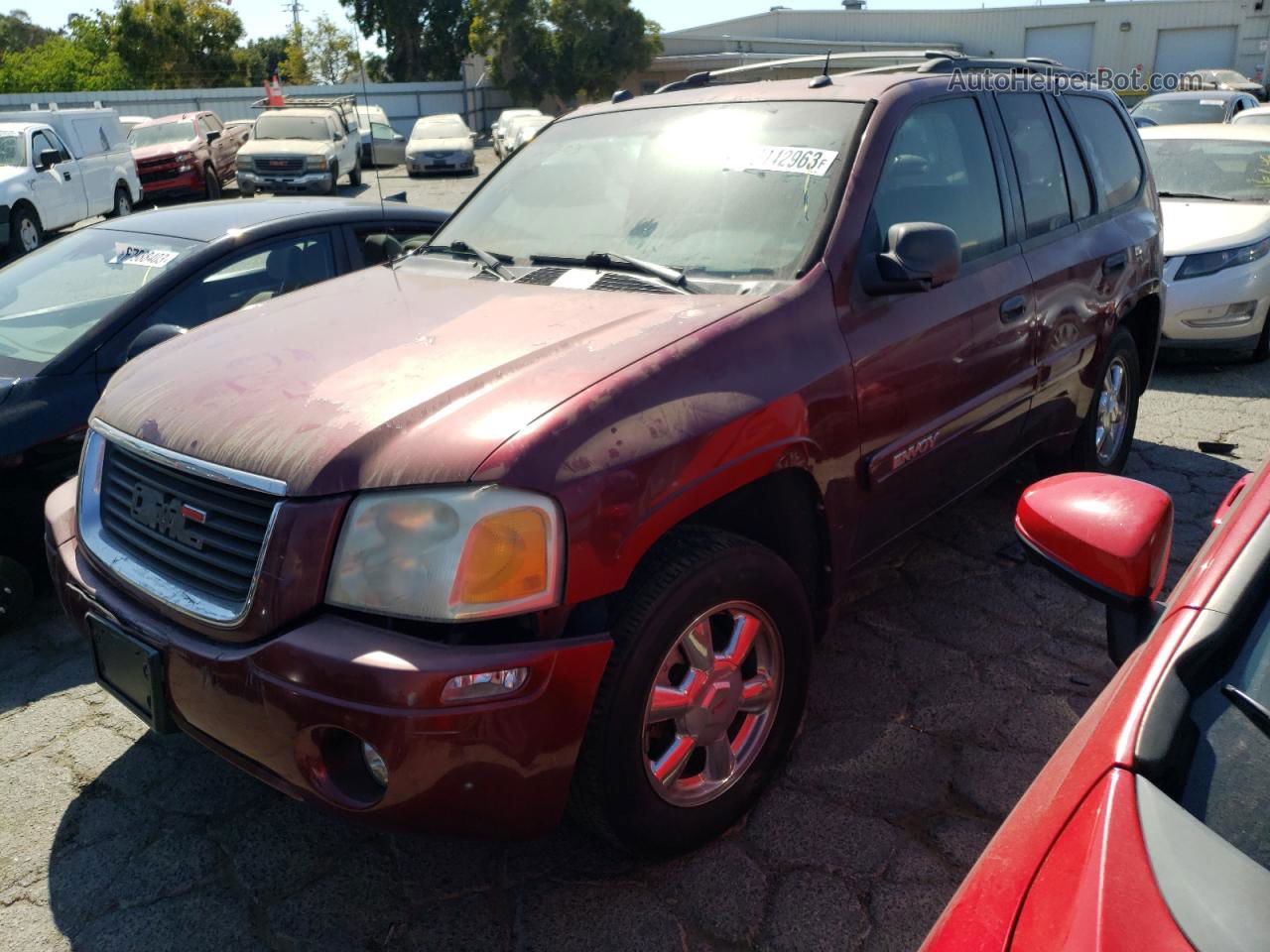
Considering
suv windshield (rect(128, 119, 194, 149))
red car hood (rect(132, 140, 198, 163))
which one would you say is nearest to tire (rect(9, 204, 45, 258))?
red car hood (rect(132, 140, 198, 163))

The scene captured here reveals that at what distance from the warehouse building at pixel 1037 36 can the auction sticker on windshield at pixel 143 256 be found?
1507 inches

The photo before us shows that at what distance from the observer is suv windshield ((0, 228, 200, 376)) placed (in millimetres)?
4039

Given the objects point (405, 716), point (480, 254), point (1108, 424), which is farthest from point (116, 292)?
point (1108, 424)

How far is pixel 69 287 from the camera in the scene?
4.36 m

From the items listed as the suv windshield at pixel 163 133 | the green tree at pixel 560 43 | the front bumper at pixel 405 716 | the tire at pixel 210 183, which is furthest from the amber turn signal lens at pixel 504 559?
the green tree at pixel 560 43

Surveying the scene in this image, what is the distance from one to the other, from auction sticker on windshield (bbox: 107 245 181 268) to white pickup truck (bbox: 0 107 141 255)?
32.0ft

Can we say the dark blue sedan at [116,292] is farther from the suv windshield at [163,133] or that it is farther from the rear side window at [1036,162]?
the suv windshield at [163,133]

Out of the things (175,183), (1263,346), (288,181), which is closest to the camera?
(1263,346)

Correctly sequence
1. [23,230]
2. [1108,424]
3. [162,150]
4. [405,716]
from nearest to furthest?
[405,716] → [1108,424] → [23,230] → [162,150]

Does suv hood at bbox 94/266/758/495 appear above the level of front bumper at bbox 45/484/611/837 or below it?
above

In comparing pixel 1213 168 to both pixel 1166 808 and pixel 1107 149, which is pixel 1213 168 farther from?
pixel 1166 808

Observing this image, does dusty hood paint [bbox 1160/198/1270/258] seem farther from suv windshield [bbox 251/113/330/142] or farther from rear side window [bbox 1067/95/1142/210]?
suv windshield [bbox 251/113/330/142]

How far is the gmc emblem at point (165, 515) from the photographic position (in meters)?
2.29

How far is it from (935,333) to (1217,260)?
4.88 m
